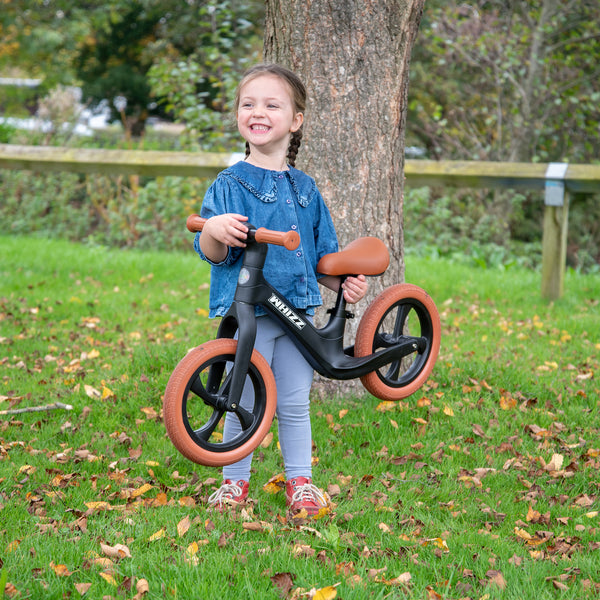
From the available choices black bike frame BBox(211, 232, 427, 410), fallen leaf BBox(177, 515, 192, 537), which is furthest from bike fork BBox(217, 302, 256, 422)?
fallen leaf BBox(177, 515, 192, 537)

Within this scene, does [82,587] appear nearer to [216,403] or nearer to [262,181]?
[216,403]

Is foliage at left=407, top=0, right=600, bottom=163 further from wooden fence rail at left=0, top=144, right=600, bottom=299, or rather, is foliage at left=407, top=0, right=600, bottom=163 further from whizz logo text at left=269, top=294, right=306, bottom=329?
whizz logo text at left=269, top=294, right=306, bottom=329

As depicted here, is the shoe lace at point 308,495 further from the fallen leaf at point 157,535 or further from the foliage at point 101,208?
the foliage at point 101,208

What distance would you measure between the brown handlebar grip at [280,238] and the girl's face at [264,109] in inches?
17.9

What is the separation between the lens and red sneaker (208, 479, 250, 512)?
291 cm

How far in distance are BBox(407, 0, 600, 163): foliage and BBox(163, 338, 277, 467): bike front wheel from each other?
278 inches

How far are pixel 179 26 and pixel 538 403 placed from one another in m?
15.3

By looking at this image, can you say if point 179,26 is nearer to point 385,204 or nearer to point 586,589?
point 385,204

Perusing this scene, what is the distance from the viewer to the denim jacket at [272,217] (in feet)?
8.80

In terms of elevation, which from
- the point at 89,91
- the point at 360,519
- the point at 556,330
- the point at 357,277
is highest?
the point at 89,91

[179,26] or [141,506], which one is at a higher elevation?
[179,26]

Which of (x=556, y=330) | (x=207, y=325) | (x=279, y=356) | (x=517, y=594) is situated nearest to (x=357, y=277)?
(x=279, y=356)

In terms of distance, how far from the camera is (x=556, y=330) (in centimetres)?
540

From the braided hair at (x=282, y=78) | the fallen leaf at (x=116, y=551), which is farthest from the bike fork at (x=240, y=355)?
the braided hair at (x=282, y=78)
